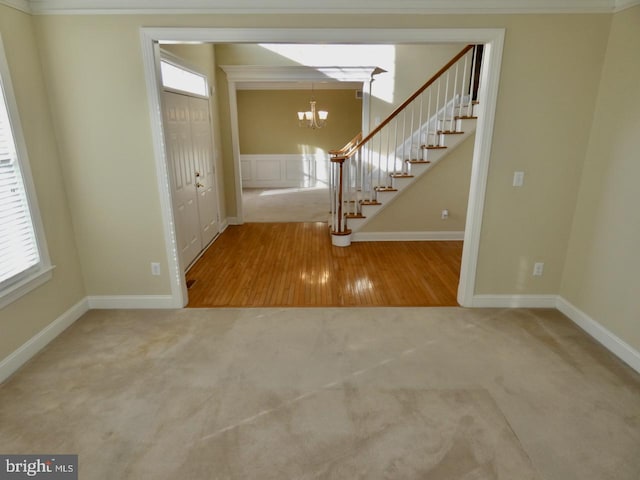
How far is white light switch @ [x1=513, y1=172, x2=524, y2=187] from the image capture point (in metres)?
3.14

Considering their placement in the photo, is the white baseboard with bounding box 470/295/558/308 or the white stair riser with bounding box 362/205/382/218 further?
the white stair riser with bounding box 362/205/382/218

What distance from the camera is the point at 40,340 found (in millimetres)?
2826

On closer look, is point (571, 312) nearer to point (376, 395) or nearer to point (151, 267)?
point (376, 395)

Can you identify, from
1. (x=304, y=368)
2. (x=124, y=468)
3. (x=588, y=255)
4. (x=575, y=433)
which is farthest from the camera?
(x=588, y=255)

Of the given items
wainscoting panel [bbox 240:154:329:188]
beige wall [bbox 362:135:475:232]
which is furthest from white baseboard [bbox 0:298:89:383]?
wainscoting panel [bbox 240:154:329:188]

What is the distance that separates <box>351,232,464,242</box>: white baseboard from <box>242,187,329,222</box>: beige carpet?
1.37m

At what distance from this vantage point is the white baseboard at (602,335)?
8.61 ft

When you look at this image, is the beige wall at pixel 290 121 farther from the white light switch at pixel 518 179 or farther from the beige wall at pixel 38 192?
the beige wall at pixel 38 192

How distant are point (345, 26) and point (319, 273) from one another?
245 cm

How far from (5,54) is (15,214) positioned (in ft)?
3.47

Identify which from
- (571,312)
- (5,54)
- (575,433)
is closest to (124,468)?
(575,433)

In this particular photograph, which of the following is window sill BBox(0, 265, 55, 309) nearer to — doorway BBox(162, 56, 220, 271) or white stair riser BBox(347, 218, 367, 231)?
doorway BBox(162, 56, 220, 271)

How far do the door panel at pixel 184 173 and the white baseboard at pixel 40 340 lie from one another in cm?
104

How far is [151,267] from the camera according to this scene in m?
3.39
